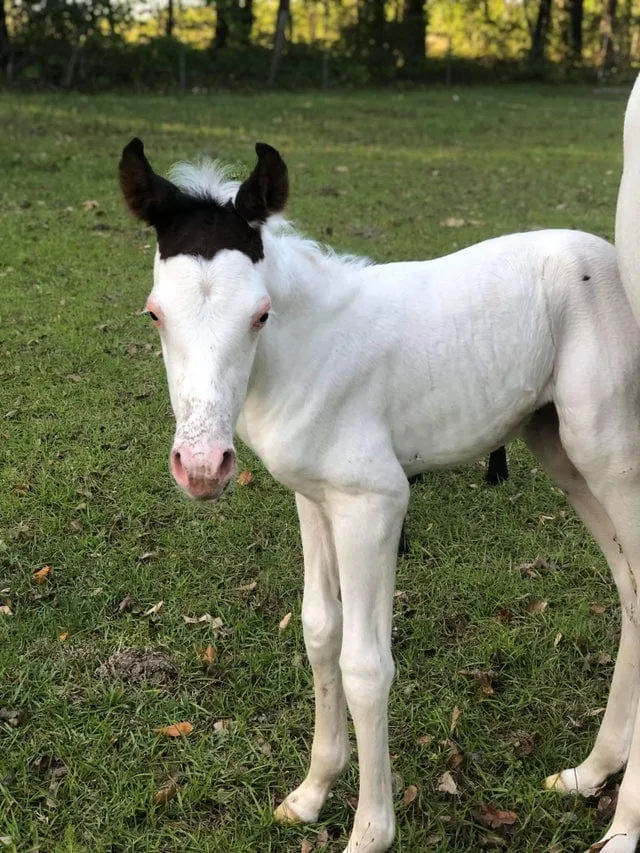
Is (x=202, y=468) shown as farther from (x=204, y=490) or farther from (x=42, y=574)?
(x=42, y=574)

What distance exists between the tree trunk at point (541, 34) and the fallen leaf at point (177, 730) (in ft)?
99.3

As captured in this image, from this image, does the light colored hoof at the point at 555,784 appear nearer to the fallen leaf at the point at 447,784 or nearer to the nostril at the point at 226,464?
the fallen leaf at the point at 447,784

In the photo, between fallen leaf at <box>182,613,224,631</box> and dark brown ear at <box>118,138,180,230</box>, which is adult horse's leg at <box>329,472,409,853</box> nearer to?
dark brown ear at <box>118,138,180,230</box>

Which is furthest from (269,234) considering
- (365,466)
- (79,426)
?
(79,426)

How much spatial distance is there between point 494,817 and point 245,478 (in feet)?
7.83

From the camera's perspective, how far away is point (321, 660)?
2.61 meters

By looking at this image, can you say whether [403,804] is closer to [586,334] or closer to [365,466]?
[365,466]

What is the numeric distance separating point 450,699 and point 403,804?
510 mm

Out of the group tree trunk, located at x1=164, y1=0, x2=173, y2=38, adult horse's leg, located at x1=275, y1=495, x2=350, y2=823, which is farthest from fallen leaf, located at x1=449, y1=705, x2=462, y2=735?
tree trunk, located at x1=164, y1=0, x2=173, y2=38

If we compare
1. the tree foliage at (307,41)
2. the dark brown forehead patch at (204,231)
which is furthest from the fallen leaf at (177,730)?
the tree foliage at (307,41)

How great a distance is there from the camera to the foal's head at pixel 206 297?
182 cm

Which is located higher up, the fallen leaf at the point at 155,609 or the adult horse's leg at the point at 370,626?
the adult horse's leg at the point at 370,626

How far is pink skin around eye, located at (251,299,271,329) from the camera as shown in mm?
1931

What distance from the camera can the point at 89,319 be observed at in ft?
21.6
